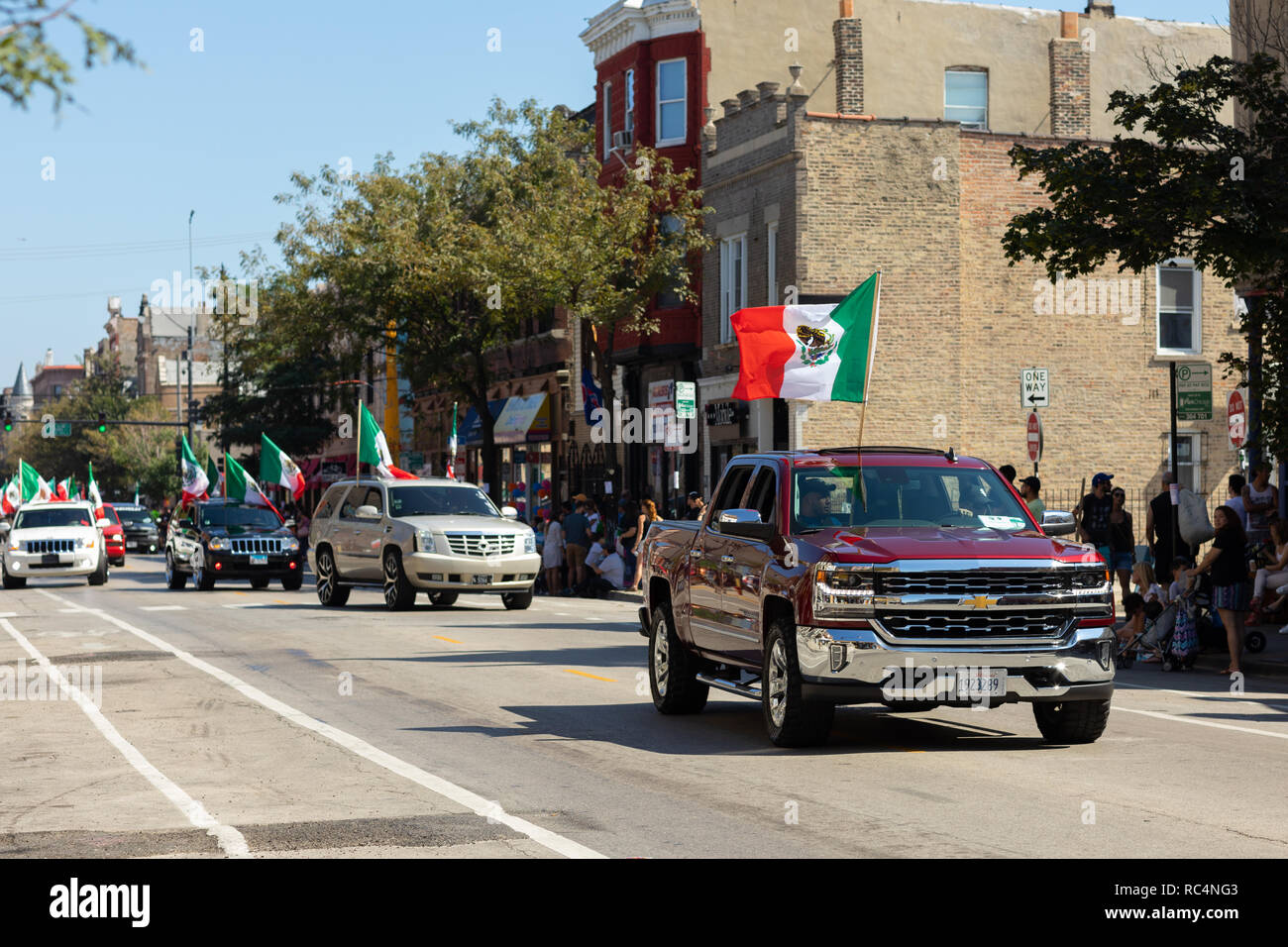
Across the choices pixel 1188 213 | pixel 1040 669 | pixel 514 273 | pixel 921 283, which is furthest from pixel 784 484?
pixel 514 273

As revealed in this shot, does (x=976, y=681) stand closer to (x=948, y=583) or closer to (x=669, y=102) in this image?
(x=948, y=583)

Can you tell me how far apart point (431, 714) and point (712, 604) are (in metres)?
2.59

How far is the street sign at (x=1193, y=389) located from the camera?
21.4 metres

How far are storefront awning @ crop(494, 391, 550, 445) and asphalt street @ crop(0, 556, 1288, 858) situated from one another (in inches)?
1274

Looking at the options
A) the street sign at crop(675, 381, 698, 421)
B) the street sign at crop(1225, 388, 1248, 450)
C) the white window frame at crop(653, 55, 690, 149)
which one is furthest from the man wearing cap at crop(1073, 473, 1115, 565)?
the white window frame at crop(653, 55, 690, 149)

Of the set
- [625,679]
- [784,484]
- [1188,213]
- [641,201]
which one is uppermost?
[641,201]

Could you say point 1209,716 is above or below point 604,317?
below

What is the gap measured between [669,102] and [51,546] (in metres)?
17.7

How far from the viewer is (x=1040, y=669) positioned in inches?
440

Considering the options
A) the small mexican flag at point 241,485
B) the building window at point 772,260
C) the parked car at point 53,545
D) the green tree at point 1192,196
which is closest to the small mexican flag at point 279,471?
the small mexican flag at point 241,485

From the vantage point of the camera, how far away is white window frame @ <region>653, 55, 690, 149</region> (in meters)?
42.7

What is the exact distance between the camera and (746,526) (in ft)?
39.8

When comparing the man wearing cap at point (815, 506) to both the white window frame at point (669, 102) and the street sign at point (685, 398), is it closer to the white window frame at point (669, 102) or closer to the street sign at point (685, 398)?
the street sign at point (685, 398)
